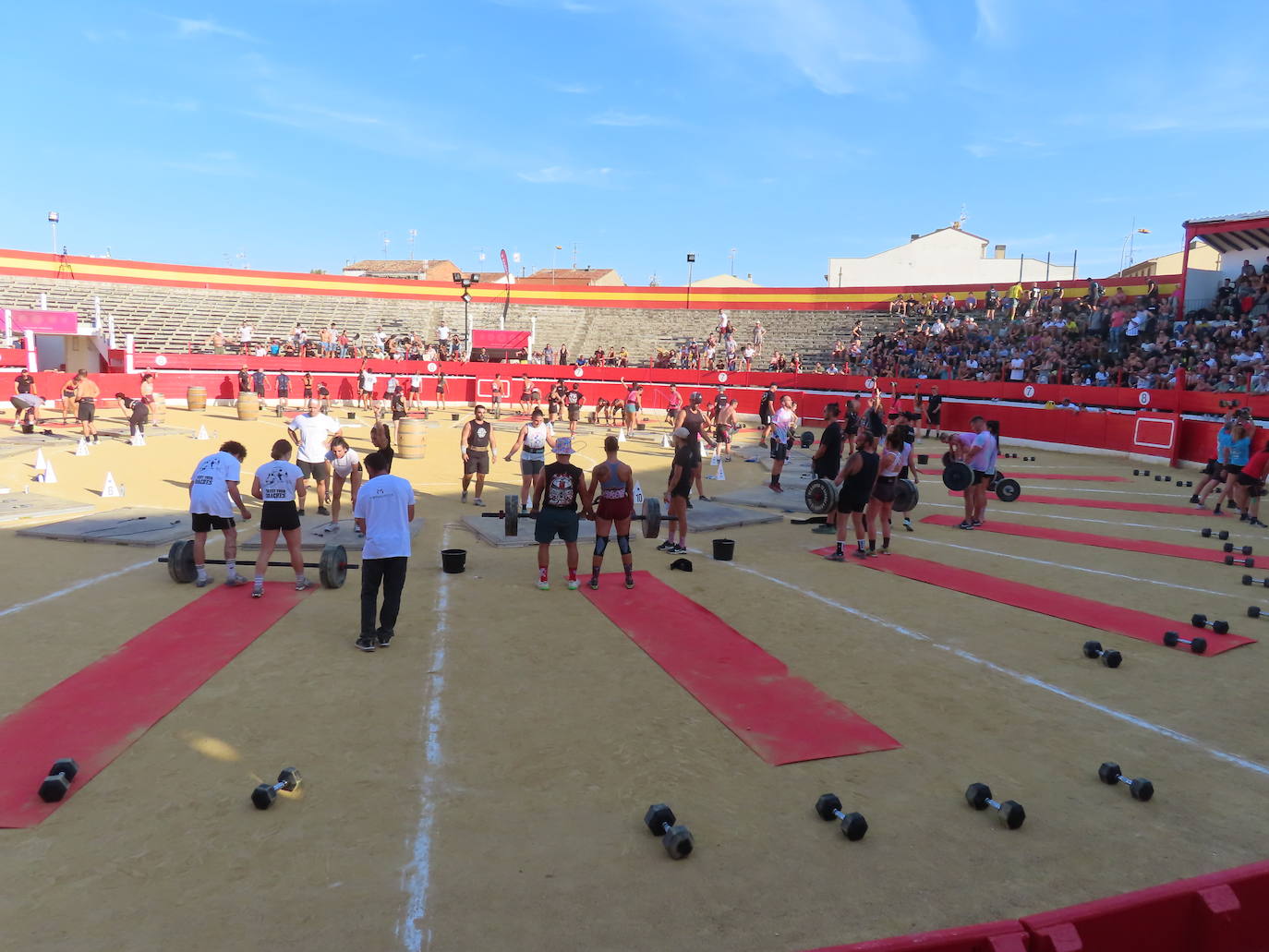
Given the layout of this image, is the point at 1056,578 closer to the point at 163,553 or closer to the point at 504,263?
the point at 163,553

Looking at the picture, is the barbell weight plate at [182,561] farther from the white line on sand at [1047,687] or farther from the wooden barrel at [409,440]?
the wooden barrel at [409,440]

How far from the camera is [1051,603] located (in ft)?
31.5

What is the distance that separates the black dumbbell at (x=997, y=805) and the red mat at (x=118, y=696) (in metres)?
5.67

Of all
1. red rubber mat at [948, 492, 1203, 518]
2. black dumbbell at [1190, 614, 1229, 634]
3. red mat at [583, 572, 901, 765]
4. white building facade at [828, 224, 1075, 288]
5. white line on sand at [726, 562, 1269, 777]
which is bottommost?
red mat at [583, 572, 901, 765]

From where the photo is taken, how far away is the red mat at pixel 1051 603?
8.54 m

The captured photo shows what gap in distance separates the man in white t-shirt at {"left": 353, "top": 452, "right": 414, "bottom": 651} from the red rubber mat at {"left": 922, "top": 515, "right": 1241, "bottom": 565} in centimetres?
1001

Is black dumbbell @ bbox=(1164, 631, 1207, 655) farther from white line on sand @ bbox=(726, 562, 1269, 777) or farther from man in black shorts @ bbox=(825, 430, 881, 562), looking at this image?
man in black shorts @ bbox=(825, 430, 881, 562)

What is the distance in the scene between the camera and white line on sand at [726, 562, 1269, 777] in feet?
19.5

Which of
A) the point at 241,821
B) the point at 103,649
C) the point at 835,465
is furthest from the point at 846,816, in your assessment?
the point at 835,465

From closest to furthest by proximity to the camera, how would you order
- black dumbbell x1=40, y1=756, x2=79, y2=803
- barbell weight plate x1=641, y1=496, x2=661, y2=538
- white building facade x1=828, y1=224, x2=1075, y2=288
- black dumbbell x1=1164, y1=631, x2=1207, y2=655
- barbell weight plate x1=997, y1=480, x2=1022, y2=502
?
black dumbbell x1=40, y1=756, x2=79, y2=803
black dumbbell x1=1164, y1=631, x2=1207, y2=655
barbell weight plate x1=641, y1=496, x2=661, y2=538
barbell weight plate x1=997, y1=480, x2=1022, y2=502
white building facade x1=828, y1=224, x2=1075, y2=288

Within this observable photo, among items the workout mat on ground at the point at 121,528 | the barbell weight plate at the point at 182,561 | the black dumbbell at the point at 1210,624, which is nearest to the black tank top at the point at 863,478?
the black dumbbell at the point at 1210,624

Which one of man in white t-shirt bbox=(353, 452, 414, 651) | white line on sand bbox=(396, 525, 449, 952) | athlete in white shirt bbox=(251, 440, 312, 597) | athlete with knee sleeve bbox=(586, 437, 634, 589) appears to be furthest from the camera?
athlete with knee sleeve bbox=(586, 437, 634, 589)

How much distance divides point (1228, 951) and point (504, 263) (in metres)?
46.8

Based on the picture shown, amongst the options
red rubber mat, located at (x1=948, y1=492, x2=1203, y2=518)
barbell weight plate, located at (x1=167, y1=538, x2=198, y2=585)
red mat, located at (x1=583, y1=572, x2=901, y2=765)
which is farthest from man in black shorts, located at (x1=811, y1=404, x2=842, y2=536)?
barbell weight plate, located at (x1=167, y1=538, x2=198, y2=585)
